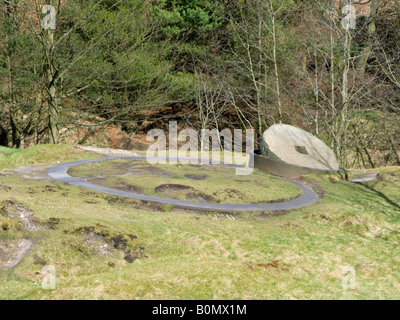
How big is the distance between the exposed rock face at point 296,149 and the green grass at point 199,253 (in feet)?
10.2

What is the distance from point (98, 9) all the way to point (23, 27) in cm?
282

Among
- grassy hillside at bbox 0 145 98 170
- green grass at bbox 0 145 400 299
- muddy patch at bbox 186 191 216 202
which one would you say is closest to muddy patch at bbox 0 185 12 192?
green grass at bbox 0 145 400 299

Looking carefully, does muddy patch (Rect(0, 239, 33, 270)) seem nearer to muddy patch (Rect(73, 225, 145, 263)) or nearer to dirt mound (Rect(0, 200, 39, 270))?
dirt mound (Rect(0, 200, 39, 270))

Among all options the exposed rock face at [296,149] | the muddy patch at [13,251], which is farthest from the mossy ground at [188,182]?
the muddy patch at [13,251]

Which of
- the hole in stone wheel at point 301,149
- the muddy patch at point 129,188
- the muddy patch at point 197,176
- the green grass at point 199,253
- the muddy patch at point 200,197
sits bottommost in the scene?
the green grass at point 199,253

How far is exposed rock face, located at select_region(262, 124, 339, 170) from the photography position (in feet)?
30.4

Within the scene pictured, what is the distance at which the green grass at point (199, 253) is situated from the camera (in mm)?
3047

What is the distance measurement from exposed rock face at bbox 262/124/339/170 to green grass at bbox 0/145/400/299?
3.12 meters

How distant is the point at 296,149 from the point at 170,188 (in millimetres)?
4443

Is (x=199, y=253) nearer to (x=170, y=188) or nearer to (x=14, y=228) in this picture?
(x=14, y=228)

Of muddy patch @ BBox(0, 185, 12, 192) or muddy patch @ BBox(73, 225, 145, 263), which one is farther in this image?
muddy patch @ BBox(0, 185, 12, 192)

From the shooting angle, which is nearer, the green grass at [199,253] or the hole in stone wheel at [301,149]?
the green grass at [199,253]

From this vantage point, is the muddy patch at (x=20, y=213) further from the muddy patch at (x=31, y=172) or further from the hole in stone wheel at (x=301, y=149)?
the hole in stone wheel at (x=301, y=149)

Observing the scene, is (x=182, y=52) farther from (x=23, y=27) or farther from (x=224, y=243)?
(x=224, y=243)
